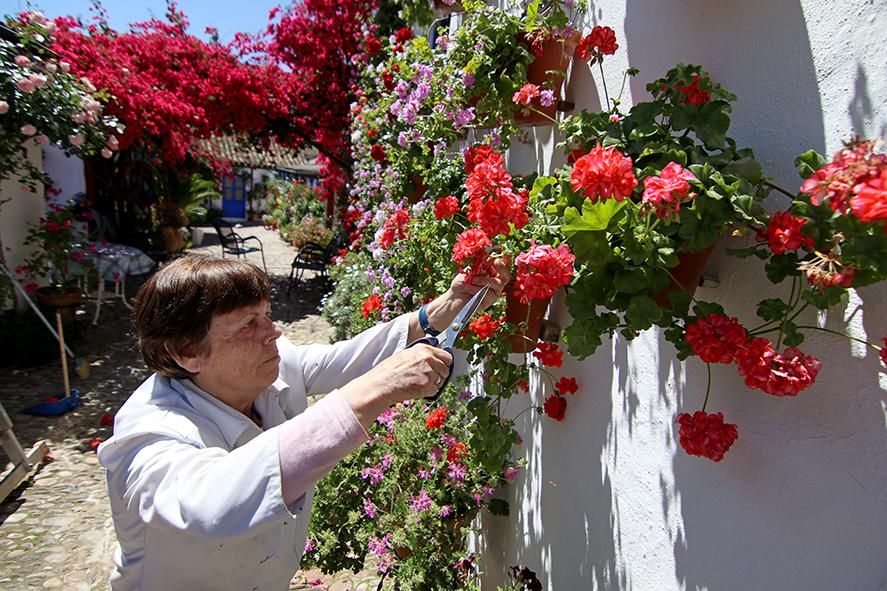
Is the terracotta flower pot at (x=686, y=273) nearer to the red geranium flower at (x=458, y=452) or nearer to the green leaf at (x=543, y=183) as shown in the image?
the green leaf at (x=543, y=183)

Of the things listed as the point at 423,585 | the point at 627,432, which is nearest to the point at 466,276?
the point at 627,432

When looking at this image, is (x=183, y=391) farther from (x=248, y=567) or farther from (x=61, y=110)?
(x=61, y=110)

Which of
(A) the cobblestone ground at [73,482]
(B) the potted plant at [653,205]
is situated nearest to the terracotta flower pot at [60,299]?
(A) the cobblestone ground at [73,482]

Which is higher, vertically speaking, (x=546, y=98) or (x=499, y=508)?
(x=546, y=98)

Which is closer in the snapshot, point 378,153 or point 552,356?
point 552,356

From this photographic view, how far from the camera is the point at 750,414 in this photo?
129 centimetres

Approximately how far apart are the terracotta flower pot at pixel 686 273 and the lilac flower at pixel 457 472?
184 centimetres

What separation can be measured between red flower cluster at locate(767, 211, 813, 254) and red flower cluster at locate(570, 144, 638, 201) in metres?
0.27

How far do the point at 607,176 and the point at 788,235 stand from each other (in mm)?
339

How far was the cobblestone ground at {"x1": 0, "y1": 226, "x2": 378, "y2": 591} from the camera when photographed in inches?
134

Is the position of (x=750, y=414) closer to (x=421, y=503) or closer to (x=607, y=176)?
(x=607, y=176)

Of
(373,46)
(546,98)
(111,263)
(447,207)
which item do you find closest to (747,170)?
(546,98)

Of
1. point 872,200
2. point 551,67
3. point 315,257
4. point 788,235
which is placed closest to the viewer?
point 872,200

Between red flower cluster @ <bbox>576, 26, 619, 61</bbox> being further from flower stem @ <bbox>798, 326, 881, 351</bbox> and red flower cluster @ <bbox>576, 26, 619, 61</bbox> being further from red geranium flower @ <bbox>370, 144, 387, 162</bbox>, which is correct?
red geranium flower @ <bbox>370, 144, 387, 162</bbox>
